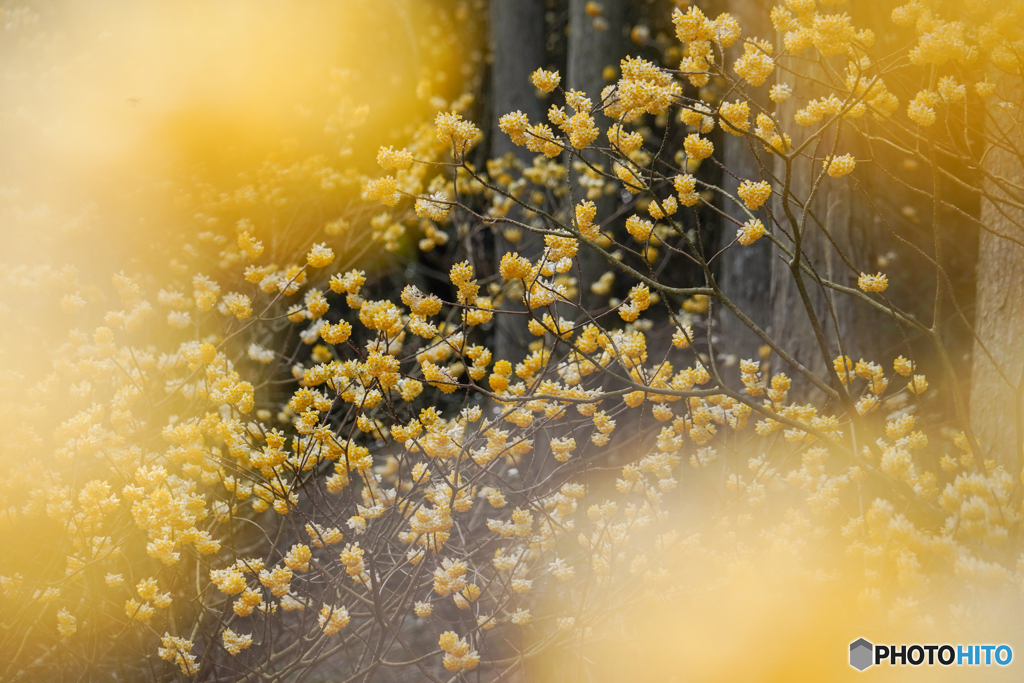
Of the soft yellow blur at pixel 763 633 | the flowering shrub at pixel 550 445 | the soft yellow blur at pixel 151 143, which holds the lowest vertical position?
the soft yellow blur at pixel 763 633

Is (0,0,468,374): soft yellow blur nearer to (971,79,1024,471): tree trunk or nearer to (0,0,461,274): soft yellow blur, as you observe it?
(0,0,461,274): soft yellow blur

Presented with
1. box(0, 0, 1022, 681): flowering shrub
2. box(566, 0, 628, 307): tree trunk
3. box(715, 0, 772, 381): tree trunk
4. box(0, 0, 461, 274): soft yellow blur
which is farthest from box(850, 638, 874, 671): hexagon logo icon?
box(0, 0, 461, 274): soft yellow blur

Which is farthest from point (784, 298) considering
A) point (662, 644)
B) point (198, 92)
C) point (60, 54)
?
point (60, 54)

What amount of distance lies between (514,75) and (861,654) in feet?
12.6

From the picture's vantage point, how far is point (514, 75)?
4.37 m

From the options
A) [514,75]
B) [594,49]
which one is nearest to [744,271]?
[594,49]

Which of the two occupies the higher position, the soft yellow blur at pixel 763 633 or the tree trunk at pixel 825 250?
the tree trunk at pixel 825 250

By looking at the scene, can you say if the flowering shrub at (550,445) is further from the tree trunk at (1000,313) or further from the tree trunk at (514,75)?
the tree trunk at (514,75)

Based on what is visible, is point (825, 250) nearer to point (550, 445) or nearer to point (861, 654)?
point (550, 445)
